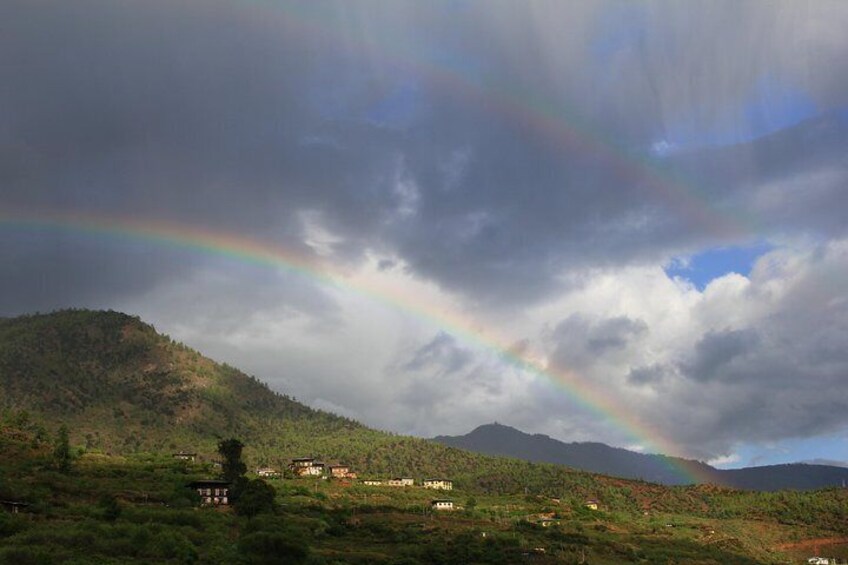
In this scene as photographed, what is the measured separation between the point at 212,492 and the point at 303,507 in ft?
39.0

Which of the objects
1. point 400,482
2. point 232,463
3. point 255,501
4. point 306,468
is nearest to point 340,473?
point 306,468

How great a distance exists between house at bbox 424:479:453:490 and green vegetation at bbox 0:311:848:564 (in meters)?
3.87

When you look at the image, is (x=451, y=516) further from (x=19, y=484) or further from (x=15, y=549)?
(x=15, y=549)

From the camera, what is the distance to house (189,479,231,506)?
3943 inches

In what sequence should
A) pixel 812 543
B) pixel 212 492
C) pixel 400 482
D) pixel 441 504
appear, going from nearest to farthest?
pixel 212 492 < pixel 441 504 < pixel 812 543 < pixel 400 482

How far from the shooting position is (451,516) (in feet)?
374

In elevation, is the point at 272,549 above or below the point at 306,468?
below

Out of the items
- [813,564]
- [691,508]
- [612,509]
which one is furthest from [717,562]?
[691,508]

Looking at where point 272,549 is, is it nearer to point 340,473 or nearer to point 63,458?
point 63,458

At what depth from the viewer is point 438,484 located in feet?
518

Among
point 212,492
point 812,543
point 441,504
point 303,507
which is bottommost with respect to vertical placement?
point 812,543

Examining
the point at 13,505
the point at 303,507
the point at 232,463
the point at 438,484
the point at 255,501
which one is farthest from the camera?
the point at 438,484

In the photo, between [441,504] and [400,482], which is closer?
[441,504]

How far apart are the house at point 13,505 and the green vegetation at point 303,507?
0.56 m
